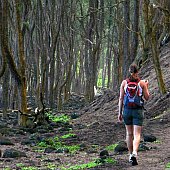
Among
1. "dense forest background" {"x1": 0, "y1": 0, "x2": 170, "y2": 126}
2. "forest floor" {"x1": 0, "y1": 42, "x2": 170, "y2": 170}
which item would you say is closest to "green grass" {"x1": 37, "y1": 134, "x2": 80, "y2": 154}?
"forest floor" {"x1": 0, "y1": 42, "x2": 170, "y2": 170}

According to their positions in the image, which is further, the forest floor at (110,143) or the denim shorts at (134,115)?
the forest floor at (110,143)

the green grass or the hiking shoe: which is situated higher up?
the green grass

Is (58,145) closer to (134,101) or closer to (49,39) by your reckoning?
(134,101)

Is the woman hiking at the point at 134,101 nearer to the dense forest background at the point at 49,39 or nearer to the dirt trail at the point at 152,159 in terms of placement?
the dirt trail at the point at 152,159

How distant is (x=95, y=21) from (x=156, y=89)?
11.1m

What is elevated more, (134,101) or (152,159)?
(134,101)

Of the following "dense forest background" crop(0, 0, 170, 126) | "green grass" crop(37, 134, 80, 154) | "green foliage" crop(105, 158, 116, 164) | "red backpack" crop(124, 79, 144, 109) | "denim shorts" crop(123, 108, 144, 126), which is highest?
"dense forest background" crop(0, 0, 170, 126)

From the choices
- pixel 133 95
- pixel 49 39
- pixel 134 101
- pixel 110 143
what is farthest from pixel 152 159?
pixel 49 39

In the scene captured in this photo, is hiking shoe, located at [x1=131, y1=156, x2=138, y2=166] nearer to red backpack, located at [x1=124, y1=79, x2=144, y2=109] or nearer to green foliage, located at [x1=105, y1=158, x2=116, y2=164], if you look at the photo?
green foliage, located at [x1=105, y1=158, x2=116, y2=164]

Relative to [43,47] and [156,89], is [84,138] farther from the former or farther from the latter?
[43,47]

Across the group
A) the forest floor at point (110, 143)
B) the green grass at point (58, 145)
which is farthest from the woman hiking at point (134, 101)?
the green grass at point (58, 145)

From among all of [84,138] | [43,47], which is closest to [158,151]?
A: [84,138]

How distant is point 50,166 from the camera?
28.1 ft

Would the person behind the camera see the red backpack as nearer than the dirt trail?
No
